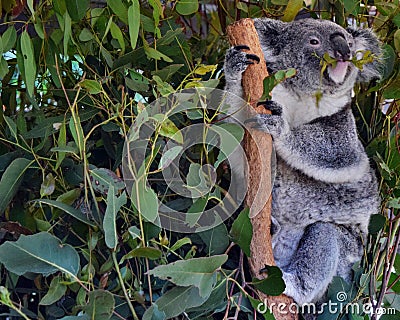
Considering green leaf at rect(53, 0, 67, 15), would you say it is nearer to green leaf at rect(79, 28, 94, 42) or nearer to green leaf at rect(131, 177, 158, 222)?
green leaf at rect(79, 28, 94, 42)

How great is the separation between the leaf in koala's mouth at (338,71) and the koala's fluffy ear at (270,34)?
16 centimetres

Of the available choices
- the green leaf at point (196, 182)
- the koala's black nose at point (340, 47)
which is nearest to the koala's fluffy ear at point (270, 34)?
the koala's black nose at point (340, 47)

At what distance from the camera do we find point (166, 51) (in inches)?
54.4

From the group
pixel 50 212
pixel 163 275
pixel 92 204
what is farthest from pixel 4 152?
pixel 163 275

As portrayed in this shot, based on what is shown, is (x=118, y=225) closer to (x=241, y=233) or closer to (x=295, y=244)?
(x=241, y=233)

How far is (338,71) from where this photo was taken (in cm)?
158

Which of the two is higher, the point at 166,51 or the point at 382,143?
the point at 166,51

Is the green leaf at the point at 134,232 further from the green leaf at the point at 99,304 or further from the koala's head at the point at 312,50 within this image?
the koala's head at the point at 312,50

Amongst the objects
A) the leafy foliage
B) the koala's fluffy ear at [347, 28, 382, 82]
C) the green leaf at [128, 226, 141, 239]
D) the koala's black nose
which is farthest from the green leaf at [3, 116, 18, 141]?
the koala's fluffy ear at [347, 28, 382, 82]

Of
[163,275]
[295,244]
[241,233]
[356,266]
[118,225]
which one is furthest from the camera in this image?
[295,244]

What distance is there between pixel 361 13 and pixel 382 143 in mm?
370

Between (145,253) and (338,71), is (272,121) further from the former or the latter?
(145,253)

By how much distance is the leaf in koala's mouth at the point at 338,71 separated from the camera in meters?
1.57

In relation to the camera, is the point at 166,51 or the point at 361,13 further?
the point at 361,13
